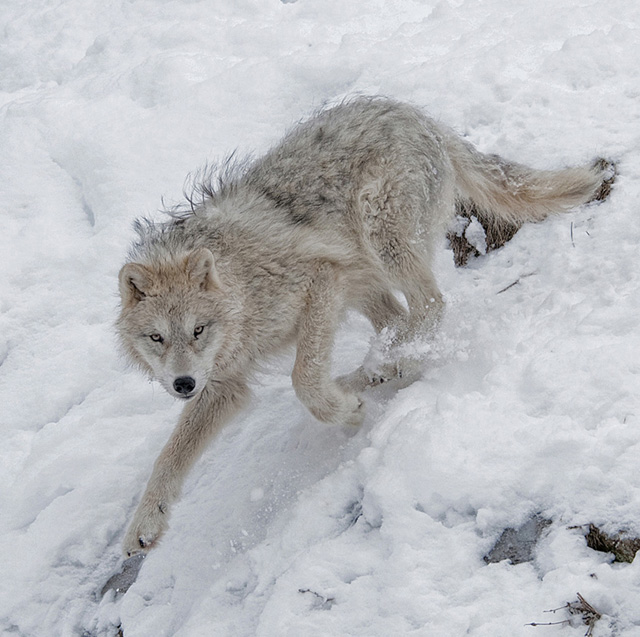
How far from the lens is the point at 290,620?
3.33 metres

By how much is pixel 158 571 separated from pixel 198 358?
4.95 feet

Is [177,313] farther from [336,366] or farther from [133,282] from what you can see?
[336,366]

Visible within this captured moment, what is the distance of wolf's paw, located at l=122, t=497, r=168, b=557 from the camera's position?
4.49 metres

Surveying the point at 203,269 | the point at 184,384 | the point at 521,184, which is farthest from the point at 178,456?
the point at 521,184

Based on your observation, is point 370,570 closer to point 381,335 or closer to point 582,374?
point 582,374

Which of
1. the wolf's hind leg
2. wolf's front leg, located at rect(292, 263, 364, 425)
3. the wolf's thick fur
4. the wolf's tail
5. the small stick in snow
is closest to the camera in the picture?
the wolf's thick fur

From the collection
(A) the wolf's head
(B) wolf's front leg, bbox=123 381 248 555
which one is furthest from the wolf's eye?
(B) wolf's front leg, bbox=123 381 248 555

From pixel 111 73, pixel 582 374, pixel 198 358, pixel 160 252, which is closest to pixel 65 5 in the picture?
pixel 111 73

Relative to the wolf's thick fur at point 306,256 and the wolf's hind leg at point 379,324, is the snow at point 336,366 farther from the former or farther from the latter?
the wolf's thick fur at point 306,256

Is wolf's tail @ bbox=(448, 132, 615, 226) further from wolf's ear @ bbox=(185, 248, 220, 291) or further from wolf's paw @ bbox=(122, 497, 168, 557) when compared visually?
wolf's paw @ bbox=(122, 497, 168, 557)

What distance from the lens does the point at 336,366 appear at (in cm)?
591

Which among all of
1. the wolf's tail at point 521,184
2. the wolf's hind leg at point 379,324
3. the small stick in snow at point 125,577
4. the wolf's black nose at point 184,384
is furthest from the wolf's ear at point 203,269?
the wolf's tail at point 521,184

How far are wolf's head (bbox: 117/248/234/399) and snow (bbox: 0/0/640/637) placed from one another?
2.95ft

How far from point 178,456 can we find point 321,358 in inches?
48.8
